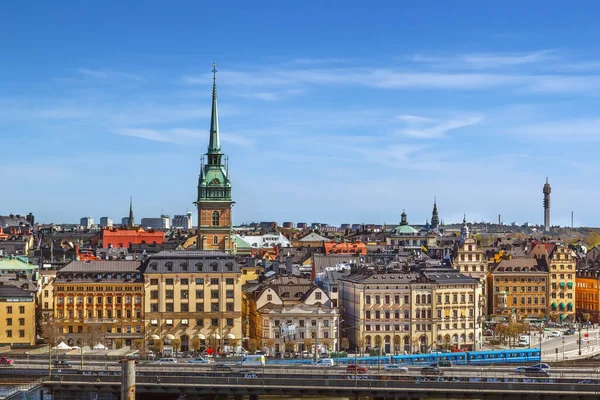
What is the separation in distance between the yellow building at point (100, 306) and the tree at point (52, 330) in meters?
0.34

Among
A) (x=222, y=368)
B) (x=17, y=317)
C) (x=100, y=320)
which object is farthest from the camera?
(x=100, y=320)

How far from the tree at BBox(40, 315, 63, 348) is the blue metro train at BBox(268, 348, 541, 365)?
21.7 meters

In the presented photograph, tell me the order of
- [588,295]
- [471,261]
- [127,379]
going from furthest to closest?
[588,295], [471,261], [127,379]

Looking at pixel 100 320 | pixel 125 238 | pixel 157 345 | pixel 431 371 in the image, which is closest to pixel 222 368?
pixel 431 371

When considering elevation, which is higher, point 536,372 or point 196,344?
point 536,372

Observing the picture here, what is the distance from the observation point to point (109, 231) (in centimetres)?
19012

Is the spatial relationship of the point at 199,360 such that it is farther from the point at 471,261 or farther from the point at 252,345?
the point at 471,261

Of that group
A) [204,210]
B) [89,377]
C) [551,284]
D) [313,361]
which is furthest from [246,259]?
[89,377]

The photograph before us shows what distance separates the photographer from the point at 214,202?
145 metres

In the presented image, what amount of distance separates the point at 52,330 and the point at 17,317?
3.26 meters

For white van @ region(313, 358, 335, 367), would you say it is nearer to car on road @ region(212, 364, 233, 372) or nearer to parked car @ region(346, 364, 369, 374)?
parked car @ region(346, 364, 369, 374)

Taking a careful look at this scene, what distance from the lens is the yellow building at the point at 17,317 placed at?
10150 cm

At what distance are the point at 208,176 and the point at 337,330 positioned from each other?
44195 millimetres

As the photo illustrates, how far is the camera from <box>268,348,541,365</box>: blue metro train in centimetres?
9631
